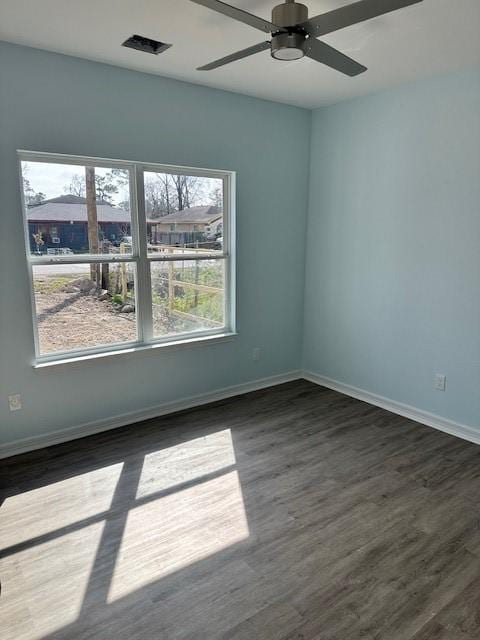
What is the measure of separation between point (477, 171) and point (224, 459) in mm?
2720

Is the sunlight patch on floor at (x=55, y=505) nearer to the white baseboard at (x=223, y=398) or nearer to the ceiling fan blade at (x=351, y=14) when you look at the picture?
the white baseboard at (x=223, y=398)

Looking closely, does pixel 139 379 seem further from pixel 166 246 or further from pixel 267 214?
pixel 267 214

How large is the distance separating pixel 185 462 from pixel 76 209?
A: 1.97 meters

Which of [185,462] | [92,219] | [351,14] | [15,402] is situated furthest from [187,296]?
[351,14]

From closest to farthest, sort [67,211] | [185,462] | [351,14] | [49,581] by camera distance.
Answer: [351,14] < [49,581] < [185,462] < [67,211]

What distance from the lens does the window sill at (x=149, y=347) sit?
10.4 ft

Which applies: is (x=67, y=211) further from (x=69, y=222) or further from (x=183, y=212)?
(x=183, y=212)

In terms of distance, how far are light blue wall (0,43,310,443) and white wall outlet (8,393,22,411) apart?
0.12ft

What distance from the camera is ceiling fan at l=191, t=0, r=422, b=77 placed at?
163 cm

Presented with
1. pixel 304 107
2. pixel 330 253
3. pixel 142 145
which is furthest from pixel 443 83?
pixel 142 145

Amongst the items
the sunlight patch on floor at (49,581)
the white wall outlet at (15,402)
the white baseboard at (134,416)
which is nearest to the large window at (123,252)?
the white wall outlet at (15,402)

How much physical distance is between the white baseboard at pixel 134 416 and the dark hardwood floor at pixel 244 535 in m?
0.12

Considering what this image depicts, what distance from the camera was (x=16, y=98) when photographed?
2787 mm

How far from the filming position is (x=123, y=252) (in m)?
3.45
